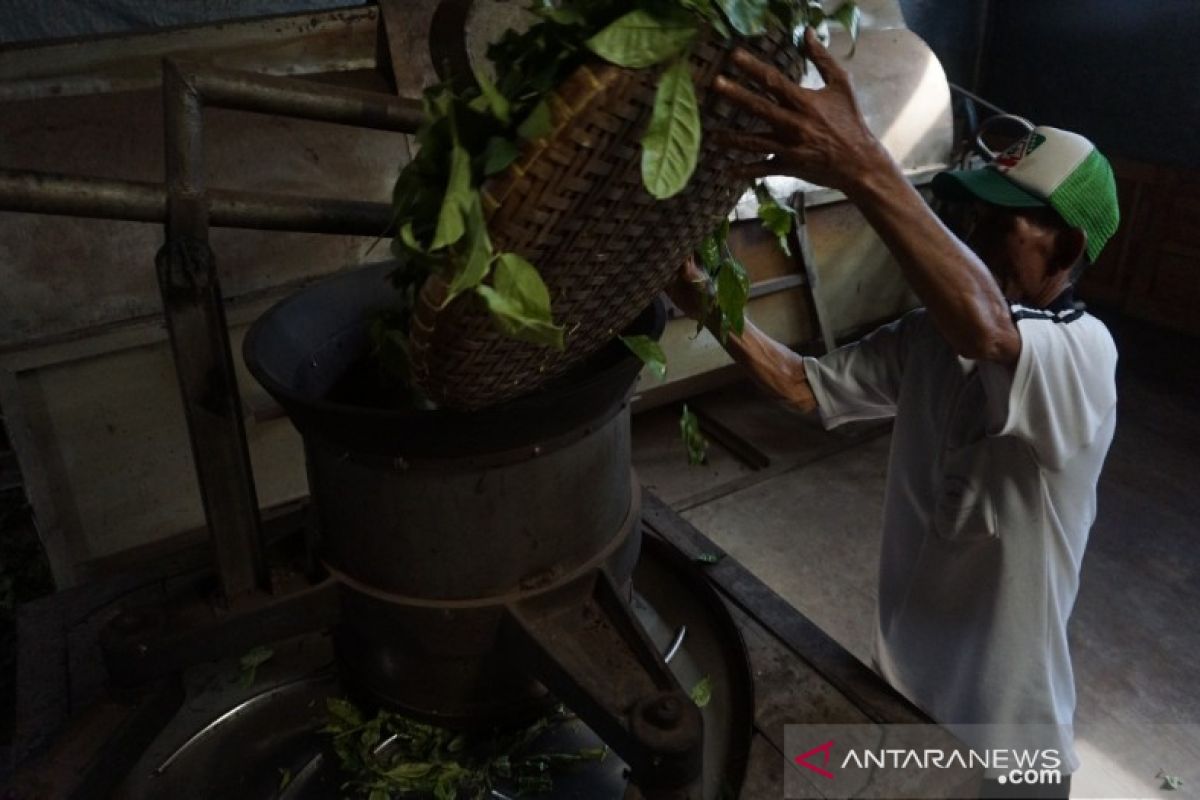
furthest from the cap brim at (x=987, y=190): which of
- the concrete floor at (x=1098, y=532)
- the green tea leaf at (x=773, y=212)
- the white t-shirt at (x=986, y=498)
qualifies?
the concrete floor at (x=1098, y=532)

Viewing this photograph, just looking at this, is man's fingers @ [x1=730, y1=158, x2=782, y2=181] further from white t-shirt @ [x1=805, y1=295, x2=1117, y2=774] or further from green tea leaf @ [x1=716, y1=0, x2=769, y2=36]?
white t-shirt @ [x1=805, y1=295, x2=1117, y2=774]

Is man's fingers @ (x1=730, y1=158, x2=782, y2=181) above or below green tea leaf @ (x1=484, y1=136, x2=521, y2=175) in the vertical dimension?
below

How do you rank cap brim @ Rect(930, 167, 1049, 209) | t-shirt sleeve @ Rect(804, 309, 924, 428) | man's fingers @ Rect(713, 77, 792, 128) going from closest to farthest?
man's fingers @ Rect(713, 77, 792, 128), cap brim @ Rect(930, 167, 1049, 209), t-shirt sleeve @ Rect(804, 309, 924, 428)

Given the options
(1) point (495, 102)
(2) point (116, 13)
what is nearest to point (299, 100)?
(1) point (495, 102)

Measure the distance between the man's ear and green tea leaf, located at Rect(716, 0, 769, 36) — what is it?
1069 millimetres

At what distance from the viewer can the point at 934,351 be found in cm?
193

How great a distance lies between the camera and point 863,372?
82.0 inches

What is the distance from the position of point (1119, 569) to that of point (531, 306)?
359cm

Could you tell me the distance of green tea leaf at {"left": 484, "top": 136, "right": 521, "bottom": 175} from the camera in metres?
0.88

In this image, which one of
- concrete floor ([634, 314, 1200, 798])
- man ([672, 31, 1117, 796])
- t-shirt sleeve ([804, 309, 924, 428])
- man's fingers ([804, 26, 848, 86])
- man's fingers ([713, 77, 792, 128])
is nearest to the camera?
man's fingers ([713, 77, 792, 128])

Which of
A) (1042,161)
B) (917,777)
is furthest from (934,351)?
(917,777)

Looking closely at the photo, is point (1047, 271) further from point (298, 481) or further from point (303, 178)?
point (298, 481)

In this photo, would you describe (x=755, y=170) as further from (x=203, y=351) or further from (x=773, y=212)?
(x=203, y=351)

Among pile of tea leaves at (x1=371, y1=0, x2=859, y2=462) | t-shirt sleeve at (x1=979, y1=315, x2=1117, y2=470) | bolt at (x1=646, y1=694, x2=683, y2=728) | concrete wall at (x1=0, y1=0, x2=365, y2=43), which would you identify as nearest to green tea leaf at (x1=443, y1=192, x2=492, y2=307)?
pile of tea leaves at (x1=371, y1=0, x2=859, y2=462)
